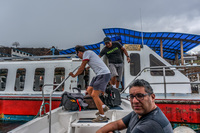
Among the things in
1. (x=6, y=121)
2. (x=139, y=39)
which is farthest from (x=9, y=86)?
(x=139, y=39)

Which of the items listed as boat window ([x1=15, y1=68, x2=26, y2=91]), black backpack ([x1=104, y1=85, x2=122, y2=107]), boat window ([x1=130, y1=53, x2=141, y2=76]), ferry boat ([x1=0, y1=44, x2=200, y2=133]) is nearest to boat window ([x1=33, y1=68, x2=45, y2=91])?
ferry boat ([x1=0, y1=44, x2=200, y2=133])

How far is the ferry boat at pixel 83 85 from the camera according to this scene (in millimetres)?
4488

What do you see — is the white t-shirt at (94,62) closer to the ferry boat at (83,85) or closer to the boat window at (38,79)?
the ferry boat at (83,85)

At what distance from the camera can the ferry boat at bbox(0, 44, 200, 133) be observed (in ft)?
14.7

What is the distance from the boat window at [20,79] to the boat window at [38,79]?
2.12ft

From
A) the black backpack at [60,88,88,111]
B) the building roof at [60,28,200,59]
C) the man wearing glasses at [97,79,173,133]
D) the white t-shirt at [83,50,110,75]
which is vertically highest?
the building roof at [60,28,200,59]

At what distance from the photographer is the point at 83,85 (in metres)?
6.95

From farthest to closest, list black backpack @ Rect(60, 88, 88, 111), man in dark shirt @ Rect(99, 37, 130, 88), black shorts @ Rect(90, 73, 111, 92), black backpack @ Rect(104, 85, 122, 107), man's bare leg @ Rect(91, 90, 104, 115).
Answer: man in dark shirt @ Rect(99, 37, 130, 88), black backpack @ Rect(104, 85, 122, 107), black backpack @ Rect(60, 88, 88, 111), black shorts @ Rect(90, 73, 111, 92), man's bare leg @ Rect(91, 90, 104, 115)

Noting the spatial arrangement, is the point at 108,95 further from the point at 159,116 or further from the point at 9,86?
the point at 9,86

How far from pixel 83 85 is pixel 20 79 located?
3.15m

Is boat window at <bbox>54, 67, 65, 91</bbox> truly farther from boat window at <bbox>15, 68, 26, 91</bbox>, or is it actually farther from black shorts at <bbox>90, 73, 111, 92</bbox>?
black shorts at <bbox>90, 73, 111, 92</bbox>

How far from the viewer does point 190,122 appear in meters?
4.45

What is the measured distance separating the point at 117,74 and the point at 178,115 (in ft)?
7.20

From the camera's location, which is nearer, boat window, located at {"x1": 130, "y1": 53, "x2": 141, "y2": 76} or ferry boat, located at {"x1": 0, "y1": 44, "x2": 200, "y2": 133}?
ferry boat, located at {"x1": 0, "y1": 44, "x2": 200, "y2": 133}
